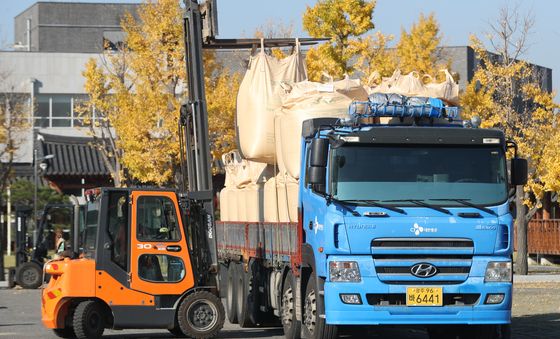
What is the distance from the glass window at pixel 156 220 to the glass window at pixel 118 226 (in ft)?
0.69

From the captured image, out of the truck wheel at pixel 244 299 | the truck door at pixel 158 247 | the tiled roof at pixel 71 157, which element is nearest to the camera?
the truck door at pixel 158 247

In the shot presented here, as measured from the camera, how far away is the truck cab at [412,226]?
1370 cm

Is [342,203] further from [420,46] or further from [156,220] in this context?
[420,46]

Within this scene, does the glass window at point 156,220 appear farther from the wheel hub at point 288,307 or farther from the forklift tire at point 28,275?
the forklift tire at point 28,275

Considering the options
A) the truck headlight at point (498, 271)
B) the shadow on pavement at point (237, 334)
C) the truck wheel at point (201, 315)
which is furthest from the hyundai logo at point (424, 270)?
the shadow on pavement at point (237, 334)

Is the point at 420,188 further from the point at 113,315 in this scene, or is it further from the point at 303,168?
the point at 113,315

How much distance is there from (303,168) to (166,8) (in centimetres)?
2416

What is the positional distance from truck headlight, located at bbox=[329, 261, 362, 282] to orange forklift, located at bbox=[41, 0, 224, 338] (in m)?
4.29

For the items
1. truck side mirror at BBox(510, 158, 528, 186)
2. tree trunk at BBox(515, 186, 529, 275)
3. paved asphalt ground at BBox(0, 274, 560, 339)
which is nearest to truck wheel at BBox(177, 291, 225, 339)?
paved asphalt ground at BBox(0, 274, 560, 339)

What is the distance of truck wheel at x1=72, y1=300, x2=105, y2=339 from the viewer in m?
17.5

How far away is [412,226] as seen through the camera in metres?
13.7

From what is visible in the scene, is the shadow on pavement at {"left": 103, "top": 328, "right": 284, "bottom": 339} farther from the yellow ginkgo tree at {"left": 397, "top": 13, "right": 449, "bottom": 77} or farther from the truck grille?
the yellow ginkgo tree at {"left": 397, "top": 13, "right": 449, "bottom": 77}

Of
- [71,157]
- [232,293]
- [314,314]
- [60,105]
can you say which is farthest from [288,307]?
[60,105]

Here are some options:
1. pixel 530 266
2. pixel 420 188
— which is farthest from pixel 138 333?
pixel 530 266
